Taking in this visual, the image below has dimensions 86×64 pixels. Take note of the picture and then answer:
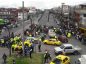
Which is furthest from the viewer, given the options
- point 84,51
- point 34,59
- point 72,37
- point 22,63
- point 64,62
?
point 72,37

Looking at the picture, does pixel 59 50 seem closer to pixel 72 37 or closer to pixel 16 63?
pixel 16 63

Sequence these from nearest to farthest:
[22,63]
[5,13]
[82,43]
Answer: [22,63] → [82,43] → [5,13]

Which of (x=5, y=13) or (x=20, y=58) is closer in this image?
(x=20, y=58)

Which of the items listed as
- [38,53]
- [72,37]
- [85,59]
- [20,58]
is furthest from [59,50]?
[72,37]

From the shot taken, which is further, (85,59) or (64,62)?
(64,62)

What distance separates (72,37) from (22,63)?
1097 inches

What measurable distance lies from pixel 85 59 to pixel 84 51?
18.5 metres

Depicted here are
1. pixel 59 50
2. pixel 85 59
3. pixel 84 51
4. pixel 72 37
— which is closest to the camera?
pixel 85 59

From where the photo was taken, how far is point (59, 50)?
125 feet

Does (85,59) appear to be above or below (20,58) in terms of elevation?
above

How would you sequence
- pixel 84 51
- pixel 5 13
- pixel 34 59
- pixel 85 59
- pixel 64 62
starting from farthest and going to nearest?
pixel 5 13 → pixel 84 51 → pixel 34 59 → pixel 64 62 → pixel 85 59

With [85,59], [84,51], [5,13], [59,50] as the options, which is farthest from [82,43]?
[5,13]

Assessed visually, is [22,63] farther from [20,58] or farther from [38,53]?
[38,53]

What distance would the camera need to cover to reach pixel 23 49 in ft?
118
